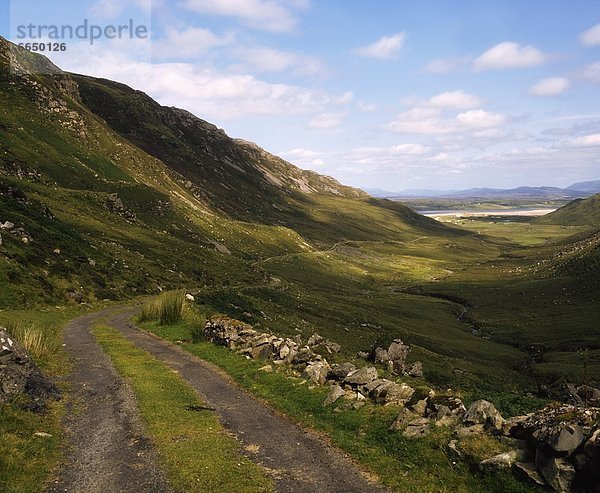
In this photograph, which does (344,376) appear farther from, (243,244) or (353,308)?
(243,244)

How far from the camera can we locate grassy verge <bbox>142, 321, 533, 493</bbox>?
15086 millimetres

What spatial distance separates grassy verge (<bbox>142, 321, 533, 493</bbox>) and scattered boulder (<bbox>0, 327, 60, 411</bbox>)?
36.2ft

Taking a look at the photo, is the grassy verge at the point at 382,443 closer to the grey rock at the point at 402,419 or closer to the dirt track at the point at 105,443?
the grey rock at the point at 402,419

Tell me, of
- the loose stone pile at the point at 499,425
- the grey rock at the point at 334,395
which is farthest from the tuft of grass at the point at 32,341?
the grey rock at the point at 334,395

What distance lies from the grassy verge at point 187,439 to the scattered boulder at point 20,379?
4.50 metres

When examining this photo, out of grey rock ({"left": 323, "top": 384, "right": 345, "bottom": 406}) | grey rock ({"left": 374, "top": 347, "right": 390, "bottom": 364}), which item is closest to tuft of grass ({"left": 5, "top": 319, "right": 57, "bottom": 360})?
grey rock ({"left": 323, "top": 384, "right": 345, "bottom": 406})

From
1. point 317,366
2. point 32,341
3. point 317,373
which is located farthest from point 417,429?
point 32,341

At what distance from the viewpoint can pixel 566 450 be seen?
14.3 meters

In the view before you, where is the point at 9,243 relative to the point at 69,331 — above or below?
above

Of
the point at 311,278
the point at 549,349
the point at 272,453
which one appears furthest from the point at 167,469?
the point at 311,278

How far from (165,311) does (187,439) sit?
32034 mm

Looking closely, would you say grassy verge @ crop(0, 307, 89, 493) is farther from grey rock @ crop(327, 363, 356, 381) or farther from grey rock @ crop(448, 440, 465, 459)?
grey rock @ crop(327, 363, 356, 381)

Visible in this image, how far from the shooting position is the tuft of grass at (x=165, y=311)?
47938 millimetres

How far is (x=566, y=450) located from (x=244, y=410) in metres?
14.6
